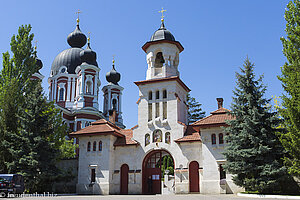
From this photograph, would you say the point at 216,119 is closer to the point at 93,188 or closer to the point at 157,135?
the point at 157,135

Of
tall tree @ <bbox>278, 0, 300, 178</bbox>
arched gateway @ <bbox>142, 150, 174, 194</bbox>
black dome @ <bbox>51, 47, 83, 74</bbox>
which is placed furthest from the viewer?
black dome @ <bbox>51, 47, 83, 74</bbox>

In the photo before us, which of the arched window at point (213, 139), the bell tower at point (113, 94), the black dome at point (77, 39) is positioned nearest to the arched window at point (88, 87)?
the black dome at point (77, 39)

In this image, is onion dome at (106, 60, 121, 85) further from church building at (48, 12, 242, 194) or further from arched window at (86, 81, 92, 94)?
church building at (48, 12, 242, 194)

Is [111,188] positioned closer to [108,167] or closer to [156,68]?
[108,167]

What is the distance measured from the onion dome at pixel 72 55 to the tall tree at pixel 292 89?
36.6m

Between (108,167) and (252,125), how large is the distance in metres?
12.0

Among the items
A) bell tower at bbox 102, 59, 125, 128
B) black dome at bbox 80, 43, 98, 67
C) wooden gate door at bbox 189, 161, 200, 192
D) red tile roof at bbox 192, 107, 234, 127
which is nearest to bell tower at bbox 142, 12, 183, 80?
red tile roof at bbox 192, 107, 234, 127

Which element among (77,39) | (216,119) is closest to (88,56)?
(77,39)

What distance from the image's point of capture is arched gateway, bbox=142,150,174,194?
2578cm

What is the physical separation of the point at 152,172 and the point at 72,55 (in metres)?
30.8

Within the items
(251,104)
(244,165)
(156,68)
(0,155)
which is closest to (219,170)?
(244,165)

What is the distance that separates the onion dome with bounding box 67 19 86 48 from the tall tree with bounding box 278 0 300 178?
37660 mm

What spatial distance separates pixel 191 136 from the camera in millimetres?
24781

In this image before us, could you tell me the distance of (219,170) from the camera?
74.3 feet
